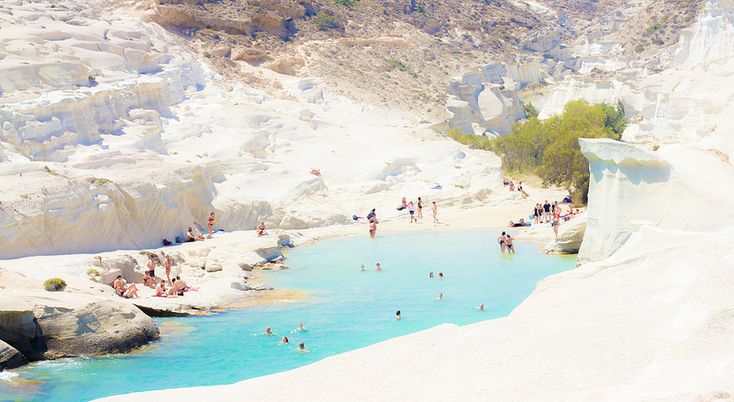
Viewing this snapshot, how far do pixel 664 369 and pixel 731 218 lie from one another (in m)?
10.5

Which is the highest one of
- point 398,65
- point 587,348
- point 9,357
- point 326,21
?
point 326,21

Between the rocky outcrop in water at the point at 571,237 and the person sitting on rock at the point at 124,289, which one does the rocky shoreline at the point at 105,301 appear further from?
the rocky outcrop in water at the point at 571,237

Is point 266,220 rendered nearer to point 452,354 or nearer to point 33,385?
point 33,385

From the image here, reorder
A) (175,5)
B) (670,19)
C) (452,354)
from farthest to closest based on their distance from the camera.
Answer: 1. (670,19)
2. (175,5)
3. (452,354)

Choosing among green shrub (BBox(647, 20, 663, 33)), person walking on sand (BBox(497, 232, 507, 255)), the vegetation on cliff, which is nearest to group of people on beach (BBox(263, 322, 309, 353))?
person walking on sand (BBox(497, 232, 507, 255))

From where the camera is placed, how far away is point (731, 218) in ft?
53.9

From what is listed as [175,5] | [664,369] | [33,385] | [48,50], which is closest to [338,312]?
[33,385]

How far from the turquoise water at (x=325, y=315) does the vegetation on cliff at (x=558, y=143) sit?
29.3ft

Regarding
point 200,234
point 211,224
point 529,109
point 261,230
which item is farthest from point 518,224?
point 529,109

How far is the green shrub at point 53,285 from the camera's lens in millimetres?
17984

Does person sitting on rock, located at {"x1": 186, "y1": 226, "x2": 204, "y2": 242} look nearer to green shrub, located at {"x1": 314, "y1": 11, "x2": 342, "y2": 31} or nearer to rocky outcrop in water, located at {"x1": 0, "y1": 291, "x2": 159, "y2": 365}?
rocky outcrop in water, located at {"x1": 0, "y1": 291, "x2": 159, "y2": 365}

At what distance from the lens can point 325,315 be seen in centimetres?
1928

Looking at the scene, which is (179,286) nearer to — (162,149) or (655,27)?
(162,149)

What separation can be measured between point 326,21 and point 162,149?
42295 millimetres
